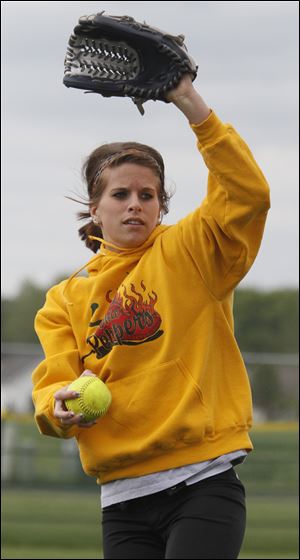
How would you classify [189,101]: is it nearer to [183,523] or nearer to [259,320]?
[183,523]

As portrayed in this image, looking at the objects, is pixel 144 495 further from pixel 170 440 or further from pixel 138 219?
pixel 138 219

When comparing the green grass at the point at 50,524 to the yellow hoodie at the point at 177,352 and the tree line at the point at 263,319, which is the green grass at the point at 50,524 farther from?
the tree line at the point at 263,319

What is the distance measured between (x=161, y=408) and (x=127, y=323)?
0.34 m

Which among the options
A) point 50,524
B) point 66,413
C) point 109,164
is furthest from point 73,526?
point 66,413

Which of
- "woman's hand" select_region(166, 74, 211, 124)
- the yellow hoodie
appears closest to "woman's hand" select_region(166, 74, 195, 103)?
"woman's hand" select_region(166, 74, 211, 124)

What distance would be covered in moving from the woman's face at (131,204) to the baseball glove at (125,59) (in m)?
0.34

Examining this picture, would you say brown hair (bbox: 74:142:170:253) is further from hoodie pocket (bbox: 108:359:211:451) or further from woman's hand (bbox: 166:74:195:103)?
hoodie pocket (bbox: 108:359:211:451)

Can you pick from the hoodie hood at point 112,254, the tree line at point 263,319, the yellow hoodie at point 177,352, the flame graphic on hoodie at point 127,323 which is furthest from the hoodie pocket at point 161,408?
the tree line at point 263,319

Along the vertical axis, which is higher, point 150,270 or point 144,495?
point 150,270

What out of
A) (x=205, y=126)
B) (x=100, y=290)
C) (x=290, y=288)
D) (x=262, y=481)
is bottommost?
(x=262, y=481)

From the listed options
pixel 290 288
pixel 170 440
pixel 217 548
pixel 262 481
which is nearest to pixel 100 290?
pixel 170 440

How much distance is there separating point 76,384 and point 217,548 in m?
0.75

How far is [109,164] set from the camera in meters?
4.38

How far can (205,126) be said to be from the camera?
150 inches
